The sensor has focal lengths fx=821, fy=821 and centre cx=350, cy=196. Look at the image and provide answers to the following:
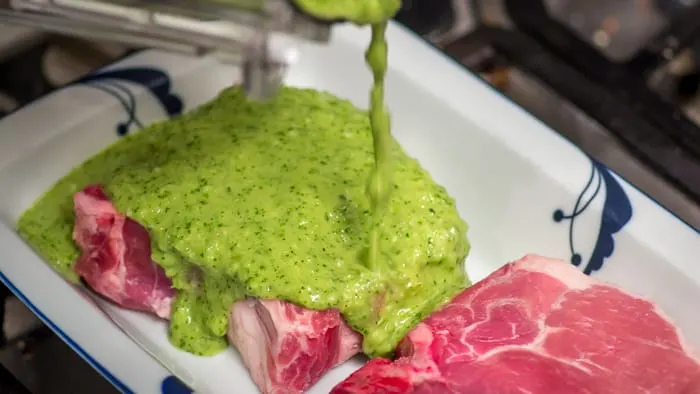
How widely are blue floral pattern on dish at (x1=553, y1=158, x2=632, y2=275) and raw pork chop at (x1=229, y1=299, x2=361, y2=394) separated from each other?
0.44m

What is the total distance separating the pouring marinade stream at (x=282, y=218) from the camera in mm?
1289

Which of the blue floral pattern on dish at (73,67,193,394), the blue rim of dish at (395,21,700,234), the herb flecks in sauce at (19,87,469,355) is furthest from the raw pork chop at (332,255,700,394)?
the blue floral pattern on dish at (73,67,193,394)

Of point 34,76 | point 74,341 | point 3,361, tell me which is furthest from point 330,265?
point 34,76

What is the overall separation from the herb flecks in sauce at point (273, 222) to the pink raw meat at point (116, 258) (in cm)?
3

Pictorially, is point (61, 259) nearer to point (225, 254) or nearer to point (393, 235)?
point (225, 254)

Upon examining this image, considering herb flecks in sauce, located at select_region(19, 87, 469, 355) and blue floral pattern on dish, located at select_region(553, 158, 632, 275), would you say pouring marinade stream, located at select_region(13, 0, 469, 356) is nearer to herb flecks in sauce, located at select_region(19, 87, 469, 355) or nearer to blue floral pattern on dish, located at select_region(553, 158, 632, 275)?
herb flecks in sauce, located at select_region(19, 87, 469, 355)

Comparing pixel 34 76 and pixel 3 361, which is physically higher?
pixel 34 76

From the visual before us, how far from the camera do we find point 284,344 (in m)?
1.25

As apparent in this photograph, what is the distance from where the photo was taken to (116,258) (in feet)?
4.54

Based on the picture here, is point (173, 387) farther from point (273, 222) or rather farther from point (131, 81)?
point (131, 81)

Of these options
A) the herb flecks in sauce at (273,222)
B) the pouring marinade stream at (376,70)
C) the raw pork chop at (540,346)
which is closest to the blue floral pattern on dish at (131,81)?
the herb flecks in sauce at (273,222)

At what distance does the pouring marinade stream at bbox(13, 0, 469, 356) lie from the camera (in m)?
1.29

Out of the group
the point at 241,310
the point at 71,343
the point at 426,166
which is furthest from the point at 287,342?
the point at 426,166

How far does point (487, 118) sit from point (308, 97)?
35 cm
